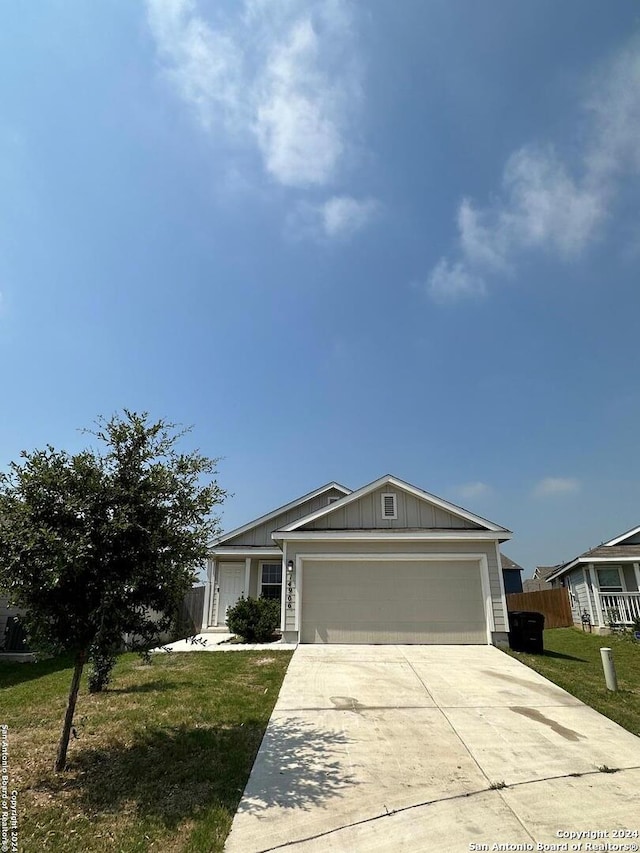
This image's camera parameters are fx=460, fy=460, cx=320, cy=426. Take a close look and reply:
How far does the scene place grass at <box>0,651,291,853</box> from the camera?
3807mm

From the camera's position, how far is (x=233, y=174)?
35.3 feet

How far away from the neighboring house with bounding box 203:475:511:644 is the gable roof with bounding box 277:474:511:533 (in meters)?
0.03

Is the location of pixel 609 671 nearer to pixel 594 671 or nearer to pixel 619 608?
pixel 594 671

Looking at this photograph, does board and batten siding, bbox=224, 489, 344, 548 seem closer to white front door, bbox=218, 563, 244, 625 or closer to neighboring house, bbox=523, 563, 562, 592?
white front door, bbox=218, 563, 244, 625

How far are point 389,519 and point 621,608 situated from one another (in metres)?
11.2

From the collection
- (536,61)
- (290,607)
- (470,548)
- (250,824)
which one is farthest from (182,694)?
(536,61)

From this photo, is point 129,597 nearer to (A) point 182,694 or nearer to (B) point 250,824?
(B) point 250,824

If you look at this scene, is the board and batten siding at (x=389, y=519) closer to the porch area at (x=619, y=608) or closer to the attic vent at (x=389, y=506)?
the attic vent at (x=389, y=506)

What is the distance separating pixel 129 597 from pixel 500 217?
40.9 ft

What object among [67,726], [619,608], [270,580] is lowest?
[67,726]

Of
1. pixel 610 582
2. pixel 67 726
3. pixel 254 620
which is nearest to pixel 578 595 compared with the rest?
pixel 610 582

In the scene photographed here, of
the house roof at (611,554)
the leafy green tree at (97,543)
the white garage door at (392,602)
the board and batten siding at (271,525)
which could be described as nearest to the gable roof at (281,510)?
the board and batten siding at (271,525)

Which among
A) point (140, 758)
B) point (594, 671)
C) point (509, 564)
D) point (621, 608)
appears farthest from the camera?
point (509, 564)

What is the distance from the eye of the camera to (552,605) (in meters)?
22.0
